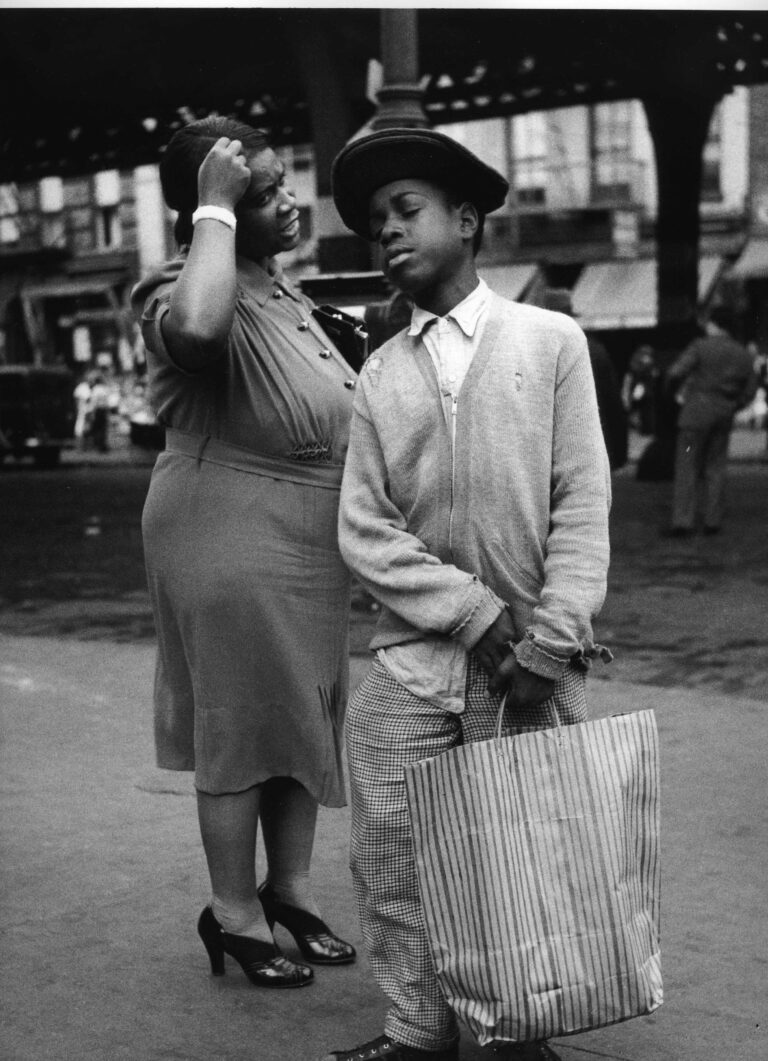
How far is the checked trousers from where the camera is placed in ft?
8.23

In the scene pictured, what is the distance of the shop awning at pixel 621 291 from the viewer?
25.5 m

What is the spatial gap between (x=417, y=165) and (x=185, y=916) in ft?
6.26

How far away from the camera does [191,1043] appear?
9.22 feet

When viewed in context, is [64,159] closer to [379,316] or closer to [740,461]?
[379,316]

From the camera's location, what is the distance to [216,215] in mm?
2824

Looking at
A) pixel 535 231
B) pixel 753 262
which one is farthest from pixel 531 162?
pixel 753 262

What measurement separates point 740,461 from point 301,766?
57.0 ft

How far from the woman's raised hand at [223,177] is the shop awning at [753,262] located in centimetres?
2402

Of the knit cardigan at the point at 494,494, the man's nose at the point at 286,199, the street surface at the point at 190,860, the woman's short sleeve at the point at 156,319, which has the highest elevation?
the man's nose at the point at 286,199

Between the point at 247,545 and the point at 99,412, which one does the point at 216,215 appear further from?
the point at 99,412

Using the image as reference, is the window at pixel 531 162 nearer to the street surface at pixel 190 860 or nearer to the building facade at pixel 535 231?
the building facade at pixel 535 231

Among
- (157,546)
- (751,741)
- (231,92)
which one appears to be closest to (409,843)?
(157,546)

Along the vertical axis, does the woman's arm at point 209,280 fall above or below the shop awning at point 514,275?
above

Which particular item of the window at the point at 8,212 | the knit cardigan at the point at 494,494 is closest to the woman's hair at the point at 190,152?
the knit cardigan at the point at 494,494
